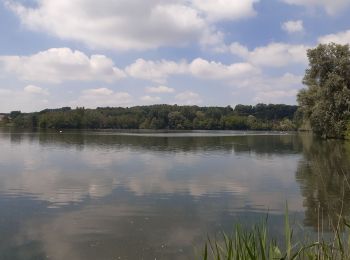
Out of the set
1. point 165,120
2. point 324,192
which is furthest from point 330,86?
point 165,120

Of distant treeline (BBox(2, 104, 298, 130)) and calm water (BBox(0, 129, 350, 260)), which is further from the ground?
distant treeline (BBox(2, 104, 298, 130))

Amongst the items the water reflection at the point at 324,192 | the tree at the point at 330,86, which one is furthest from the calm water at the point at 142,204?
the tree at the point at 330,86

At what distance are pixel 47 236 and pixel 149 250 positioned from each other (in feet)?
10.5

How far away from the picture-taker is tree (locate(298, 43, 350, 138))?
5509cm

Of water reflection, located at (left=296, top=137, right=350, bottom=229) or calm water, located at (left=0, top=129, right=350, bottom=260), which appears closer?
calm water, located at (left=0, top=129, right=350, bottom=260)

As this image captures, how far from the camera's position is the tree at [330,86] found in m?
55.1

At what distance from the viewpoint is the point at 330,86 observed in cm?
5528

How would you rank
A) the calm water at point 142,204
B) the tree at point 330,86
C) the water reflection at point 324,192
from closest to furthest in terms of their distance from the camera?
1. the calm water at point 142,204
2. the water reflection at point 324,192
3. the tree at point 330,86

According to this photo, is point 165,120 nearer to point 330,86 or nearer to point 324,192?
point 330,86

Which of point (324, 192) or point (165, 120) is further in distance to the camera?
point (165, 120)

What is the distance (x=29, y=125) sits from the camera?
6772 inches

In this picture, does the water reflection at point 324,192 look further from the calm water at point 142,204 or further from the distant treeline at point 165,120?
the distant treeline at point 165,120

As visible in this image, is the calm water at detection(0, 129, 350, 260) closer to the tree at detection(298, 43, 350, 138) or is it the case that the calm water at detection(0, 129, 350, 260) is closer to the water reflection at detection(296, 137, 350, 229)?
the water reflection at detection(296, 137, 350, 229)

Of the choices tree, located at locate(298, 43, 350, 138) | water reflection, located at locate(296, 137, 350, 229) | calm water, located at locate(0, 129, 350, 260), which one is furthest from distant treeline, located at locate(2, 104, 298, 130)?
calm water, located at locate(0, 129, 350, 260)
